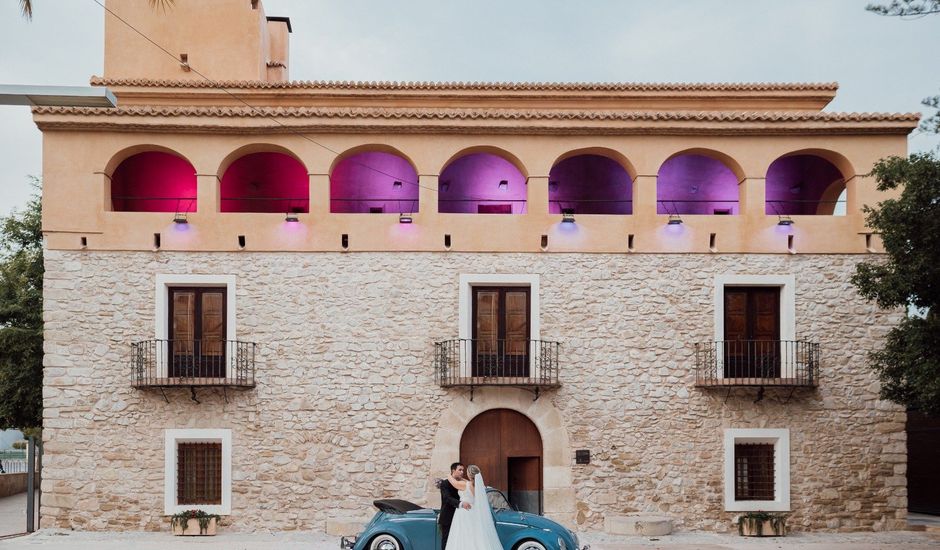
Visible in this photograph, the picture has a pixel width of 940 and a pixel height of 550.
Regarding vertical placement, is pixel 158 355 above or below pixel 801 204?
below

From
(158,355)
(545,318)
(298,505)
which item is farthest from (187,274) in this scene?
(545,318)

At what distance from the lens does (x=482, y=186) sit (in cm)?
2098

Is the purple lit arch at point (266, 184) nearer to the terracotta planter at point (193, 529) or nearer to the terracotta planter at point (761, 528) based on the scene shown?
the terracotta planter at point (193, 529)

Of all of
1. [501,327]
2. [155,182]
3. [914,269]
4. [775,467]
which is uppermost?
[155,182]

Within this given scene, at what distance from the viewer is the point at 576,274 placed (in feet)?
61.8

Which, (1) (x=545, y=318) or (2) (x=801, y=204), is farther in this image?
(2) (x=801, y=204)

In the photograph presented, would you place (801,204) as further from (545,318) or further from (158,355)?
(158,355)

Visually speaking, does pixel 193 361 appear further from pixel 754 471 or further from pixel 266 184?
pixel 754 471

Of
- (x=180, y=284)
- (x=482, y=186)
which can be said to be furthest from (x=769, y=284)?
(x=180, y=284)

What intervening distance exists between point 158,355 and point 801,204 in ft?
47.2

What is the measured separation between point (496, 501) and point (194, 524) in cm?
692

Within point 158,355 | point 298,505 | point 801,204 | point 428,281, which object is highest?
point 801,204

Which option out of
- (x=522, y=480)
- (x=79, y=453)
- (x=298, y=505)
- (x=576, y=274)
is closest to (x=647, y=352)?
(x=576, y=274)

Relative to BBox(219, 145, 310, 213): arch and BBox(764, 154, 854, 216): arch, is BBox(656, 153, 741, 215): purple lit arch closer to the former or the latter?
BBox(764, 154, 854, 216): arch
